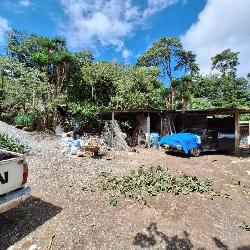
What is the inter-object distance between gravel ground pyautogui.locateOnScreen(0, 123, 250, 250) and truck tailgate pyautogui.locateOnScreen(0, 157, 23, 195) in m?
1.04

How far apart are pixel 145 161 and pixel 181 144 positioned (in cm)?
263

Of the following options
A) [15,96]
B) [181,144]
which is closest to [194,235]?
[181,144]

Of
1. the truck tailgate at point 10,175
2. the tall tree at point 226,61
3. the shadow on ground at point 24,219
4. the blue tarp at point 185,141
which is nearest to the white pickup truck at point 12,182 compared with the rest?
the truck tailgate at point 10,175

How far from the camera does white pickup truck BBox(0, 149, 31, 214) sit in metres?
4.24

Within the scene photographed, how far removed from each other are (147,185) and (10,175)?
4415 millimetres

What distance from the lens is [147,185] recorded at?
304 inches

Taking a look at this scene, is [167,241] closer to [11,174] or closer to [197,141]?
[11,174]

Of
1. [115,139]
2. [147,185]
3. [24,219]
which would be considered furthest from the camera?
[115,139]

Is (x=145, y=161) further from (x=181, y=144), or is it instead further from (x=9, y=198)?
(x=9, y=198)

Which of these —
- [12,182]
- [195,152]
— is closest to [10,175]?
[12,182]

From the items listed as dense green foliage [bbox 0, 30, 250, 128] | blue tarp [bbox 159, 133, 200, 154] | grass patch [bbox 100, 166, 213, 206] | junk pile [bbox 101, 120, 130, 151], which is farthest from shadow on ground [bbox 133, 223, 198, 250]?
dense green foliage [bbox 0, 30, 250, 128]

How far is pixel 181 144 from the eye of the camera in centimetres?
1337

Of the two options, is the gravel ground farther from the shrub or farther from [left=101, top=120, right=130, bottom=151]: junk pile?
the shrub

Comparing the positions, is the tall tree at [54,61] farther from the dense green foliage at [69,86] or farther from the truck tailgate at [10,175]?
the truck tailgate at [10,175]
